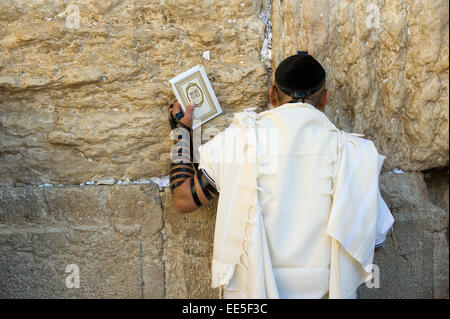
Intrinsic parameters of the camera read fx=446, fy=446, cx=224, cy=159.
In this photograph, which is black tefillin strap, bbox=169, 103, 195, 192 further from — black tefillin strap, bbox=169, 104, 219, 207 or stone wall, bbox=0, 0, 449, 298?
stone wall, bbox=0, 0, 449, 298

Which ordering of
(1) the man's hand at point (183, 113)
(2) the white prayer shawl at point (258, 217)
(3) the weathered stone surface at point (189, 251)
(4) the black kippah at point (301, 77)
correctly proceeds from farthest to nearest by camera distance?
(3) the weathered stone surface at point (189, 251), (1) the man's hand at point (183, 113), (4) the black kippah at point (301, 77), (2) the white prayer shawl at point (258, 217)

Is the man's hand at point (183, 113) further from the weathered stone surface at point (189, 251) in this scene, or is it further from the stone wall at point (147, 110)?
the weathered stone surface at point (189, 251)

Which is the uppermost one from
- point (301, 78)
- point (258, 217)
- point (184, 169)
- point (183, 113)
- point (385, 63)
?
point (385, 63)

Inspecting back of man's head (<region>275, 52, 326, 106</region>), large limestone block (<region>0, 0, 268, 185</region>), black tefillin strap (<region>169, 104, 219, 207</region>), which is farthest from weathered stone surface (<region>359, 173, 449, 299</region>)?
black tefillin strap (<region>169, 104, 219, 207</region>)

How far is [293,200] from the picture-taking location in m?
2.04

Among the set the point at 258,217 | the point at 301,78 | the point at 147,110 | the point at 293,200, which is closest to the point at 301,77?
the point at 301,78

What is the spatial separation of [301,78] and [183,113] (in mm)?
713

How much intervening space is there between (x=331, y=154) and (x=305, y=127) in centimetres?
18

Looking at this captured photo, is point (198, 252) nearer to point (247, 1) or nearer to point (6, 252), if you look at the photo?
point (6, 252)

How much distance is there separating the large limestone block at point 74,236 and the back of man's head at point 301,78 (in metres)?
1.00

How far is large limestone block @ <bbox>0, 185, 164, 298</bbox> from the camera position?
2535mm

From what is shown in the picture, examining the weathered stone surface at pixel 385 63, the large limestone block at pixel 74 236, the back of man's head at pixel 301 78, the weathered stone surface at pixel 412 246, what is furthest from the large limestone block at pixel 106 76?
the weathered stone surface at pixel 412 246

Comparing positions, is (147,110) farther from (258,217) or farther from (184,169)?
(258,217)

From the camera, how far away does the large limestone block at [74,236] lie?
2535 mm
